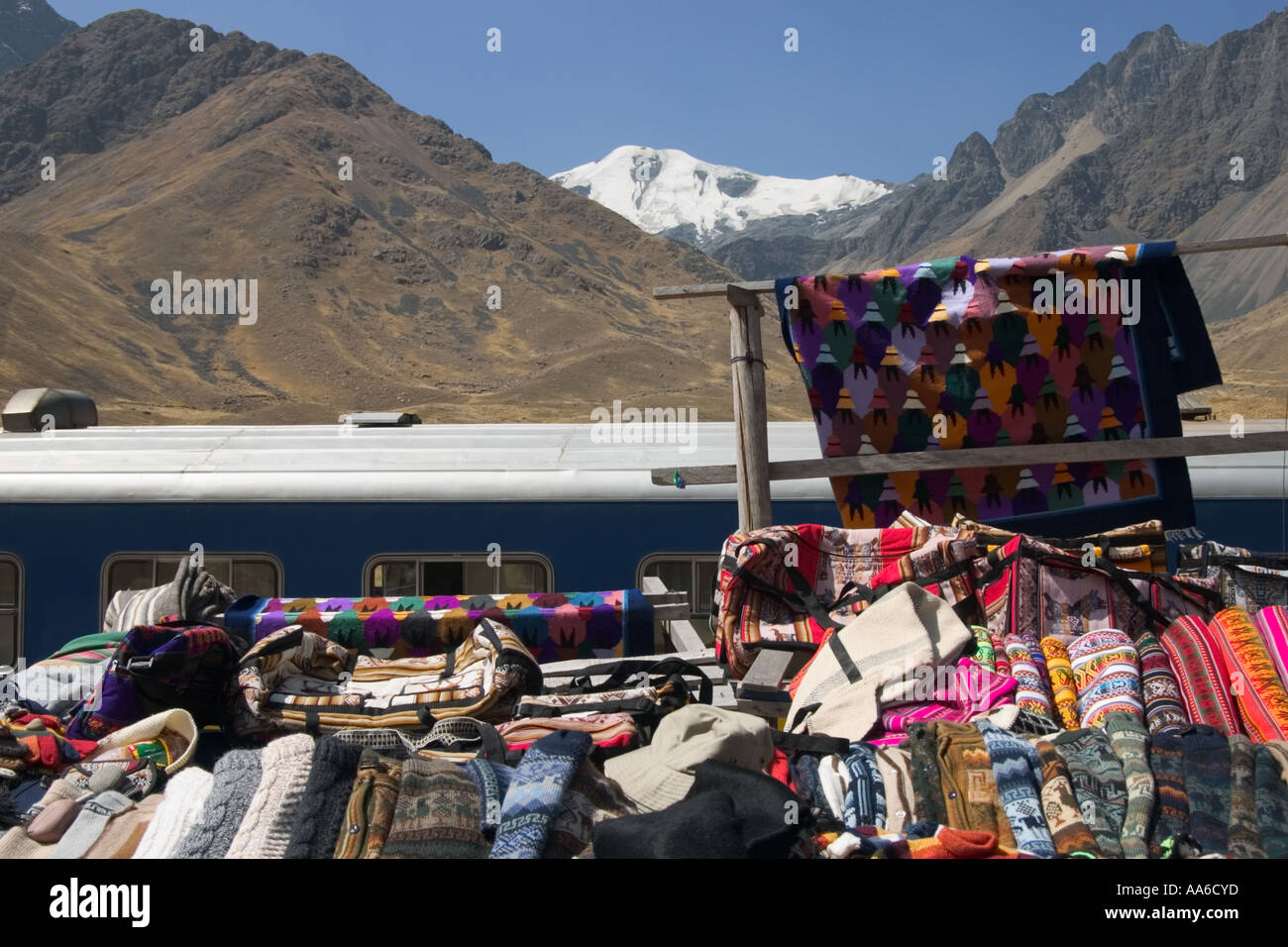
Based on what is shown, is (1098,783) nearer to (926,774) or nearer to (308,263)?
(926,774)

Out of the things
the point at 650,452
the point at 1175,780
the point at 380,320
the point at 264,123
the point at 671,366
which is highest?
the point at 264,123

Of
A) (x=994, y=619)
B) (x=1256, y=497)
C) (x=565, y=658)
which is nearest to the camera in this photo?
(x=994, y=619)

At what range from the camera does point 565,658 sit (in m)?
4.41

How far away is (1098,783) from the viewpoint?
8.98ft

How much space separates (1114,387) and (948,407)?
2.23ft

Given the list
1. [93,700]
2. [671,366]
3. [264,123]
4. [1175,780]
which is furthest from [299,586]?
[264,123]

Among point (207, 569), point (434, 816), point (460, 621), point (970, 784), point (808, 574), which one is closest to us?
point (434, 816)

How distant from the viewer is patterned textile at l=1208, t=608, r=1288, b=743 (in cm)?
316

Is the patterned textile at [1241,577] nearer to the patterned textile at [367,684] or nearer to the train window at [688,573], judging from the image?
the patterned textile at [367,684]

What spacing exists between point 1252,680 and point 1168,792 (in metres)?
0.80

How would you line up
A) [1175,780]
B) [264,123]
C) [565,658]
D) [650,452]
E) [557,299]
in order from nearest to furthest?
[1175,780] → [565,658] → [650,452] → [557,299] → [264,123]

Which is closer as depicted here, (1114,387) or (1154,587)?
(1154,587)

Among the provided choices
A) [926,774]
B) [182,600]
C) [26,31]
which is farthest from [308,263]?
[26,31]

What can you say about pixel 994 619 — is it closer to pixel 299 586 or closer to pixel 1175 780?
pixel 1175 780
